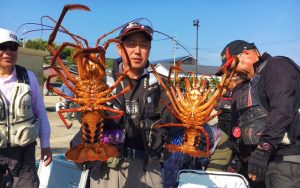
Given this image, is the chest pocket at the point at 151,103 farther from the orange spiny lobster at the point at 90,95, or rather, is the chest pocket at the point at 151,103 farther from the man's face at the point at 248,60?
the man's face at the point at 248,60

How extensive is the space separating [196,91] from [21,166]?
2.05 meters

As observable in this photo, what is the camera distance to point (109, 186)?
2.82m

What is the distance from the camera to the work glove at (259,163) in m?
3.31

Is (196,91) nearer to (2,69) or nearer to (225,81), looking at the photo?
(225,81)

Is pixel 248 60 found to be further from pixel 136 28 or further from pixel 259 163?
pixel 136 28

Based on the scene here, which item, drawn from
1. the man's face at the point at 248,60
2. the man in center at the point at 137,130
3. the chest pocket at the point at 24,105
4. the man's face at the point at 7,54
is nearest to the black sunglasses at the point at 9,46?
the man's face at the point at 7,54

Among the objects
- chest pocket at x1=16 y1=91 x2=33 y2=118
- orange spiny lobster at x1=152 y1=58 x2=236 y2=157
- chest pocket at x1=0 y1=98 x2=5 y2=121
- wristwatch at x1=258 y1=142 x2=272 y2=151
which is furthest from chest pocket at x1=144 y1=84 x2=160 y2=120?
chest pocket at x1=0 y1=98 x2=5 y2=121

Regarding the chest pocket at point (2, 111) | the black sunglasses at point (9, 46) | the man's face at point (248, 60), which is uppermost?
the black sunglasses at point (9, 46)

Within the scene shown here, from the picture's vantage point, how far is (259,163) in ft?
11.0

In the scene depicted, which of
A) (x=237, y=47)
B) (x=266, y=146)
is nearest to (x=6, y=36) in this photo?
(x=237, y=47)

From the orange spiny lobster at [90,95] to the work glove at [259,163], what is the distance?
153 cm

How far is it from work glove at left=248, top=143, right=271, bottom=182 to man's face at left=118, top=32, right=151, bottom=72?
4.87ft

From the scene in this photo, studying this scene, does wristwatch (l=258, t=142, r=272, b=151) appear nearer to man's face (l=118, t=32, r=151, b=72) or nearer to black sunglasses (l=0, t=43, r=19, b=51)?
man's face (l=118, t=32, r=151, b=72)

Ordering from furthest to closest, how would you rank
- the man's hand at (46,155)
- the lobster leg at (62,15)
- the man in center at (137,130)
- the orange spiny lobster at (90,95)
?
1. the man's hand at (46,155)
2. the man in center at (137,130)
3. the orange spiny lobster at (90,95)
4. the lobster leg at (62,15)
